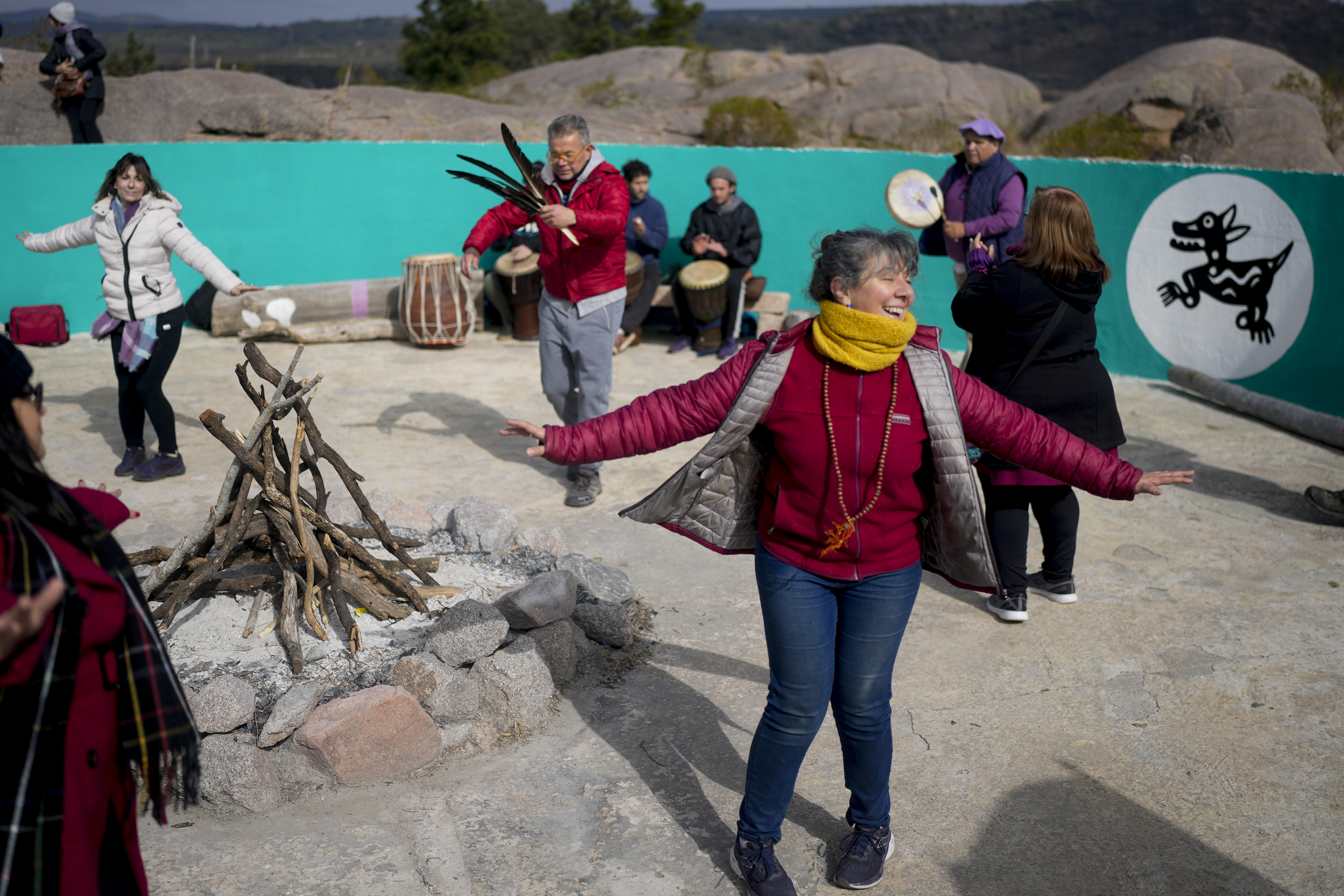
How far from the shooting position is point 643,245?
9.27 meters

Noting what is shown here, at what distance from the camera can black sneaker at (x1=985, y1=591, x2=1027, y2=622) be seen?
4.38 meters

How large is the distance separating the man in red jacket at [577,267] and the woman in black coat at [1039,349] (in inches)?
78.0

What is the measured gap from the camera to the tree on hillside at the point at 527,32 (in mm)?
44469

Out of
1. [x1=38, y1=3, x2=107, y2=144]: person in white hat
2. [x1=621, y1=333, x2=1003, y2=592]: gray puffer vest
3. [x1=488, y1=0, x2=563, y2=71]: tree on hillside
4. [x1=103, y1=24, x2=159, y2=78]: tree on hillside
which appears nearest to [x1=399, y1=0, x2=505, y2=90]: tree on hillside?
[x1=488, y1=0, x2=563, y2=71]: tree on hillside

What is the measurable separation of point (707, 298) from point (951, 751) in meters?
6.10

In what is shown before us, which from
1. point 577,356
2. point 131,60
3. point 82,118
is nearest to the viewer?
point 577,356

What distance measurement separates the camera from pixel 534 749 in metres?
3.49

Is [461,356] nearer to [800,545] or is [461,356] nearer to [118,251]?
[118,251]

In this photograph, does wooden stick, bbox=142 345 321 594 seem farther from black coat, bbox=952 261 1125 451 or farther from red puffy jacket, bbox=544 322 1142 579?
black coat, bbox=952 261 1125 451

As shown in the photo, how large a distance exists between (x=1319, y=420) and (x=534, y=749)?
5.91 metres

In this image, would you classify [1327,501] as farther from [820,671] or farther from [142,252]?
[142,252]

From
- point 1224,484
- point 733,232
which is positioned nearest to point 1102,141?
point 733,232

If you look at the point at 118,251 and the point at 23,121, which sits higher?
the point at 23,121

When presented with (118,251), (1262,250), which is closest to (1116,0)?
(1262,250)
